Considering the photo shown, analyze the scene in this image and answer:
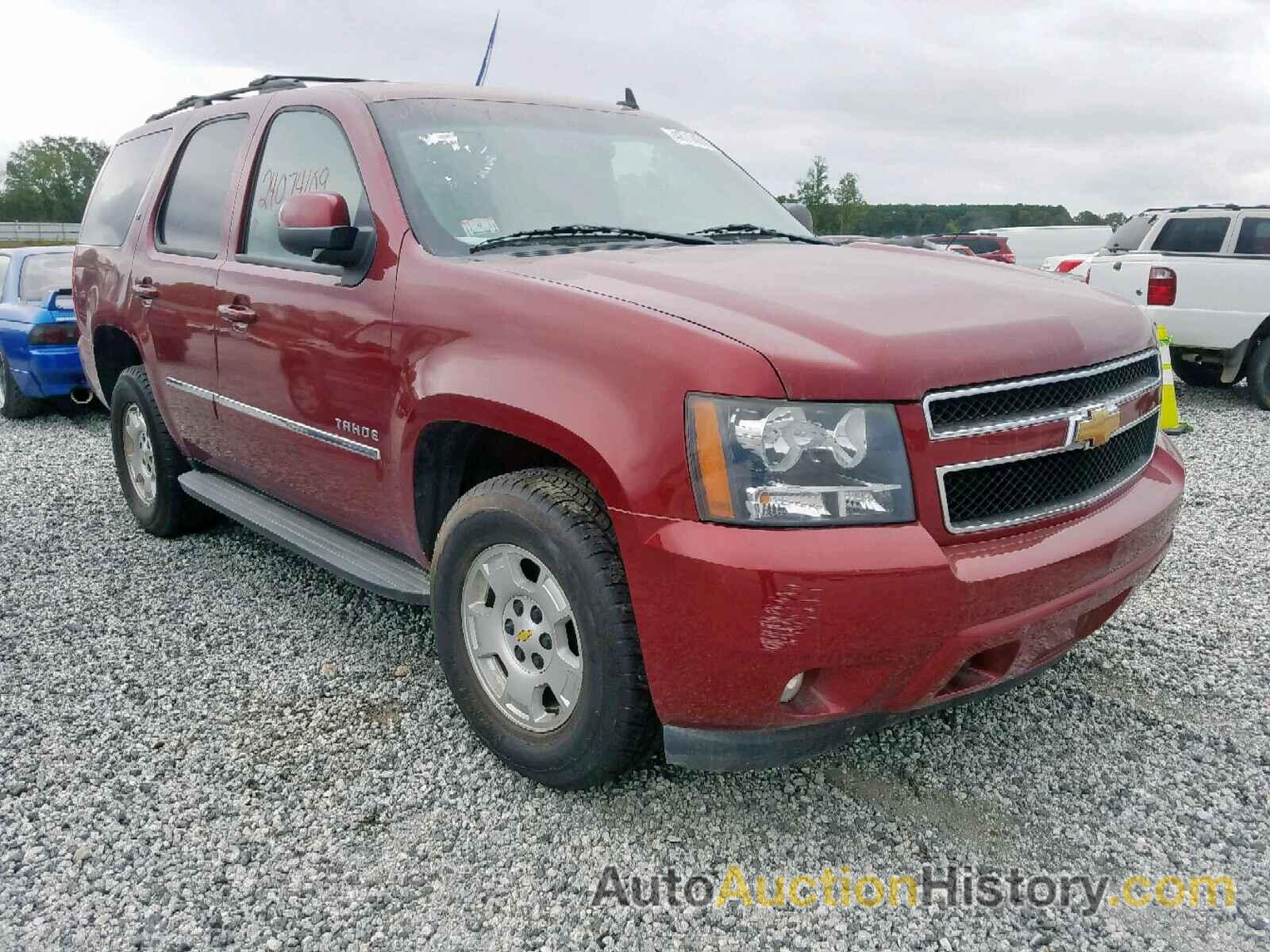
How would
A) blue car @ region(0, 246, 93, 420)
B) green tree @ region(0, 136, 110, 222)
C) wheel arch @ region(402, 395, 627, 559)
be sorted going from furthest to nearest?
green tree @ region(0, 136, 110, 222), blue car @ region(0, 246, 93, 420), wheel arch @ region(402, 395, 627, 559)

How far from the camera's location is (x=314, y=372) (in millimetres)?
3164

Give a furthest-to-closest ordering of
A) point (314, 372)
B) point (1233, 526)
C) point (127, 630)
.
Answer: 1. point (1233, 526)
2. point (127, 630)
3. point (314, 372)

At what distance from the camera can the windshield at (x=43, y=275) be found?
832cm

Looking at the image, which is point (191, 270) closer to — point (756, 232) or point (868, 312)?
point (756, 232)

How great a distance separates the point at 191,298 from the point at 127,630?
51.9 inches

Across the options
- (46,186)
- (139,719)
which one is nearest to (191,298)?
(139,719)

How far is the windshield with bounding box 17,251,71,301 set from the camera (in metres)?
8.32

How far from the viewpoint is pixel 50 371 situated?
25.8ft

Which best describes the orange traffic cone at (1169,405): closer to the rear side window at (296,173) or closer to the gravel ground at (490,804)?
the gravel ground at (490,804)

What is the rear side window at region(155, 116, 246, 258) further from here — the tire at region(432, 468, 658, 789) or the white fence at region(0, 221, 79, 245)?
the white fence at region(0, 221, 79, 245)

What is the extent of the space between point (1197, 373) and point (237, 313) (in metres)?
9.19

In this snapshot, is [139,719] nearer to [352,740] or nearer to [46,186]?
[352,740]

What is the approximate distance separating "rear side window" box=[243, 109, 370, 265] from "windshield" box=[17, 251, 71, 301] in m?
5.57

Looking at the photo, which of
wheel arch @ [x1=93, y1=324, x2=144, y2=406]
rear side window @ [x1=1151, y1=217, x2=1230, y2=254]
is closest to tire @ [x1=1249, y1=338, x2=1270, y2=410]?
rear side window @ [x1=1151, y1=217, x2=1230, y2=254]
